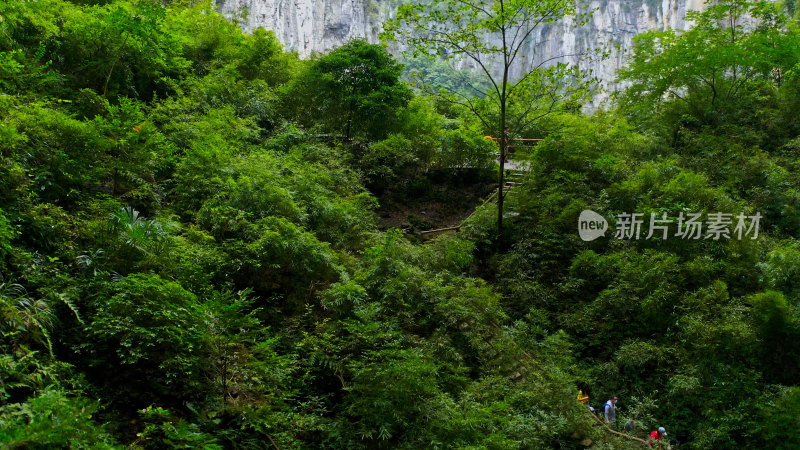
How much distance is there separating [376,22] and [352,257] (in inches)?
1808

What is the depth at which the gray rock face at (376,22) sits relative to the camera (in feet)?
130

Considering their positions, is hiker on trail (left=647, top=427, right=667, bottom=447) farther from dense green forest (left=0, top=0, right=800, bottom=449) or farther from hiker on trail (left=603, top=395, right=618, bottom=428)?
hiker on trail (left=603, top=395, right=618, bottom=428)

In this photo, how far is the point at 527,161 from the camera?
454 inches

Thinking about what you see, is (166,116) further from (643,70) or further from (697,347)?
(643,70)

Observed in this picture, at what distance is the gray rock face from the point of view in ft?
130

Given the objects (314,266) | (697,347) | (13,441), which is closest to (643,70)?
(697,347)

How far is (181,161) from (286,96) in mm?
5449

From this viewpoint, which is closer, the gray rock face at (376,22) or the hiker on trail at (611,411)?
the hiker on trail at (611,411)

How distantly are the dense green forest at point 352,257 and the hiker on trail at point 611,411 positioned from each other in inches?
9.3

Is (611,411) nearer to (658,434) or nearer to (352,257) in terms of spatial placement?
(658,434)

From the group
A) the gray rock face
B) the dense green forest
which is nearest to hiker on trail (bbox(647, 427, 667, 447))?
the dense green forest

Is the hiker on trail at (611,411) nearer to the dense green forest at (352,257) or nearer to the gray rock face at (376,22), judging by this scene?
the dense green forest at (352,257)

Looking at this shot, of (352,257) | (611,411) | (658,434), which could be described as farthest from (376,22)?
(658,434)

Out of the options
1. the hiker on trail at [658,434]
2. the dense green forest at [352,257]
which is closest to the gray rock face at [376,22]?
the dense green forest at [352,257]
